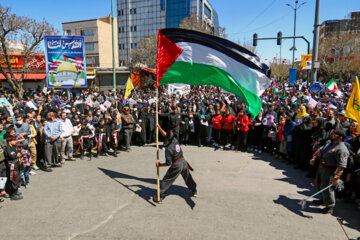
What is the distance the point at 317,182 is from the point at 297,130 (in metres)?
3.11

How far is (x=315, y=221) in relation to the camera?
16.0 ft

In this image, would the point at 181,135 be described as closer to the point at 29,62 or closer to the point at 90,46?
the point at 29,62

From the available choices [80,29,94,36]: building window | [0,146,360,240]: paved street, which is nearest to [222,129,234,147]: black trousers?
[0,146,360,240]: paved street

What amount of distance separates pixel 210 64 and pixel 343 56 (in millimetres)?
39643

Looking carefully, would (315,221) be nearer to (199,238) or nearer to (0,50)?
(199,238)

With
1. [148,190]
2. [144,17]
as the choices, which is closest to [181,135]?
[148,190]

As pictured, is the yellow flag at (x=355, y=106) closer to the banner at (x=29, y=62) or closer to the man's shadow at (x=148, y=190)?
the man's shadow at (x=148, y=190)

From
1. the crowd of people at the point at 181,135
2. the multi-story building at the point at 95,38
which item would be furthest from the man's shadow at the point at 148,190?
the multi-story building at the point at 95,38

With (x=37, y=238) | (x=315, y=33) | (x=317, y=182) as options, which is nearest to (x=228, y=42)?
(x=317, y=182)

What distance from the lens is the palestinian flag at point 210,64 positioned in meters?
5.65

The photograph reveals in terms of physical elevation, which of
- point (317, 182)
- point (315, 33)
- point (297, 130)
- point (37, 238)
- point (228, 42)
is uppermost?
point (315, 33)

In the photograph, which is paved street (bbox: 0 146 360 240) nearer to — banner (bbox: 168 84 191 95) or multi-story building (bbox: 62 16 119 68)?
banner (bbox: 168 84 191 95)

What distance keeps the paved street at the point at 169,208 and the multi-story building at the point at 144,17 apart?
217 feet

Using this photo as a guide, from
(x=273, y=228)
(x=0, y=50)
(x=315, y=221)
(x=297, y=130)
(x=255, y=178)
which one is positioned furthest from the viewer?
(x=0, y=50)
